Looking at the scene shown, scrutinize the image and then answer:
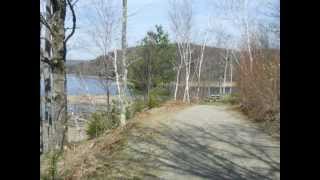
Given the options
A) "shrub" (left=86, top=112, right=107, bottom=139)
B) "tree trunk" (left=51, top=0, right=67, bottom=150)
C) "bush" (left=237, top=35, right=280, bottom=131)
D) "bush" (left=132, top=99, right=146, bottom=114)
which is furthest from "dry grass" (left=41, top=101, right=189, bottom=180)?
"bush" (left=237, top=35, right=280, bottom=131)

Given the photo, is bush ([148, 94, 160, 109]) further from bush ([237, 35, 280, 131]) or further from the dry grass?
bush ([237, 35, 280, 131])

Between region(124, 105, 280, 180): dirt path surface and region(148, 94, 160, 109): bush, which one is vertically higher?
region(148, 94, 160, 109): bush

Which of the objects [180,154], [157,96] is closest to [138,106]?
[157,96]

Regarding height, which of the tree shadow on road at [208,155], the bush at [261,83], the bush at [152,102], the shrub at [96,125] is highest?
the bush at [261,83]

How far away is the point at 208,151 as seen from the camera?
7.16 meters

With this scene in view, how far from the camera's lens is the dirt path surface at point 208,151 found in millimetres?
5574

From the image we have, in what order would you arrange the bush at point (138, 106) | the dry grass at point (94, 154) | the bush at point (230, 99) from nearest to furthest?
the dry grass at point (94, 154) → the bush at point (138, 106) → the bush at point (230, 99)

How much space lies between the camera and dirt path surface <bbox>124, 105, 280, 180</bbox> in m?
5.57

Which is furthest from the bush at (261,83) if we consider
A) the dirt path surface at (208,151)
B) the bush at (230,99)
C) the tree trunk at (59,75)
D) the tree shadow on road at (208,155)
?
the bush at (230,99)

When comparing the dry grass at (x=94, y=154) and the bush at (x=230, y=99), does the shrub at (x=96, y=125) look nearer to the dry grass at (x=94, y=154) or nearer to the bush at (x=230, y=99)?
the dry grass at (x=94, y=154)

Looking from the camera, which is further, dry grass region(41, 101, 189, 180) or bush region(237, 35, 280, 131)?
bush region(237, 35, 280, 131)
